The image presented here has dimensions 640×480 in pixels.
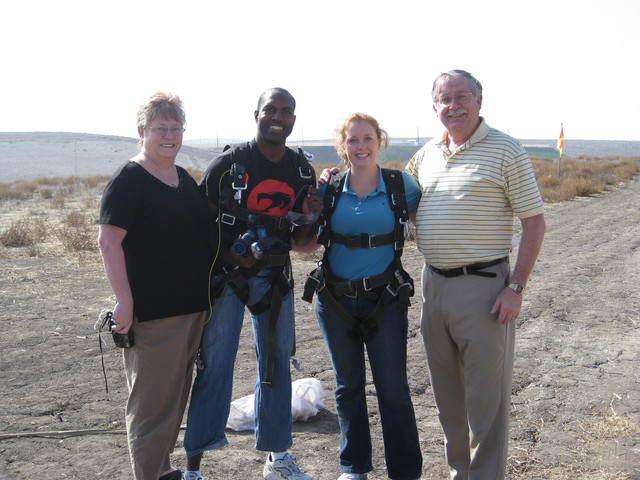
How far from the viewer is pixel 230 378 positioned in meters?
3.76

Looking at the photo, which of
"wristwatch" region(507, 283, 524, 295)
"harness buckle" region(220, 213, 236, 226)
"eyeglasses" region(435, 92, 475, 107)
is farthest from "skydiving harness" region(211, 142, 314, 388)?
"wristwatch" region(507, 283, 524, 295)

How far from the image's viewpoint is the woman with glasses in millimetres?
3164

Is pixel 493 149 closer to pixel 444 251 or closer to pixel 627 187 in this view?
pixel 444 251

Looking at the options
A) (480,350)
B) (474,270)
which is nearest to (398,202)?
(474,270)

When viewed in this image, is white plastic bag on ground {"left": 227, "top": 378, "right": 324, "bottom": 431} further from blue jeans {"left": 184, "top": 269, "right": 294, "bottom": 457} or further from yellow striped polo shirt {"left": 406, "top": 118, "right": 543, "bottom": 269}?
yellow striped polo shirt {"left": 406, "top": 118, "right": 543, "bottom": 269}

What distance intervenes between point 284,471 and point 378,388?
0.79 metres

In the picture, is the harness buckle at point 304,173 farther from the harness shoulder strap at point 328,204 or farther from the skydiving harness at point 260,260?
the harness shoulder strap at point 328,204

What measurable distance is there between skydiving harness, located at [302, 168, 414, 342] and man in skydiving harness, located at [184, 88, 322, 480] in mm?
235

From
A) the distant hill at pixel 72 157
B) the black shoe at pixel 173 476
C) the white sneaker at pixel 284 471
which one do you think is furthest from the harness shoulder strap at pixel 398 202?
the distant hill at pixel 72 157

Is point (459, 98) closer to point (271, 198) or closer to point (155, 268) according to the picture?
point (271, 198)

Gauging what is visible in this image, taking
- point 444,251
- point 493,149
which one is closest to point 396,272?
point 444,251

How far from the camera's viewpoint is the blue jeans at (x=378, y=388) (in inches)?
140

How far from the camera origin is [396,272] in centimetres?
355

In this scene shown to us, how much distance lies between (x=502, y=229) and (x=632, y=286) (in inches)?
254
